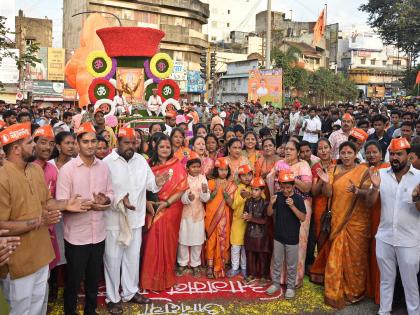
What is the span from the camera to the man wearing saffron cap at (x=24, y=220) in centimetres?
302

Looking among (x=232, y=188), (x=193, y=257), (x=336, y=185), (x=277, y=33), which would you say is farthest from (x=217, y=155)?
(x=277, y=33)

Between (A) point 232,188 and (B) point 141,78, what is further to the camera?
(B) point 141,78

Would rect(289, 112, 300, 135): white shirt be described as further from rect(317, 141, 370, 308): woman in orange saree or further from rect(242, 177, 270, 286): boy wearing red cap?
rect(317, 141, 370, 308): woman in orange saree

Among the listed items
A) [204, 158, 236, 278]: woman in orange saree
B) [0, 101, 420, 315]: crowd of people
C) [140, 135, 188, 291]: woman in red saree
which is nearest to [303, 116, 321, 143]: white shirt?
[0, 101, 420, 315]: crowd of people

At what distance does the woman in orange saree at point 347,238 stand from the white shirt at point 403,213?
1.51 feet

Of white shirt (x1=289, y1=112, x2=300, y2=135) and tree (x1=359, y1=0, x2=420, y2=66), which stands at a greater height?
tree (x1=359, y1=0, x2=420, y2=66)

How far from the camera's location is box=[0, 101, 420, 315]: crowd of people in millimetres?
3303

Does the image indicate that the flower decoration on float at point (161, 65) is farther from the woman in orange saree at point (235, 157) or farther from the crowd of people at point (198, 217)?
the woman in orange saree at point (235, 157)

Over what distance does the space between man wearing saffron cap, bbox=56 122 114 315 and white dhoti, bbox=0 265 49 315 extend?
0.41m

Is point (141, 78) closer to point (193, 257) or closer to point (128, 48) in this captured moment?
point (128, 48)

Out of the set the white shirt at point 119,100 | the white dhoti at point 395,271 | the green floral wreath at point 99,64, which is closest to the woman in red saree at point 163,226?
the white dhoti at point 395,271

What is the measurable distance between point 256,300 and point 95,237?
187 centimetres

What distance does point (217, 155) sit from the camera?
20.6ft

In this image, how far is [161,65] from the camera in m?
11.6
